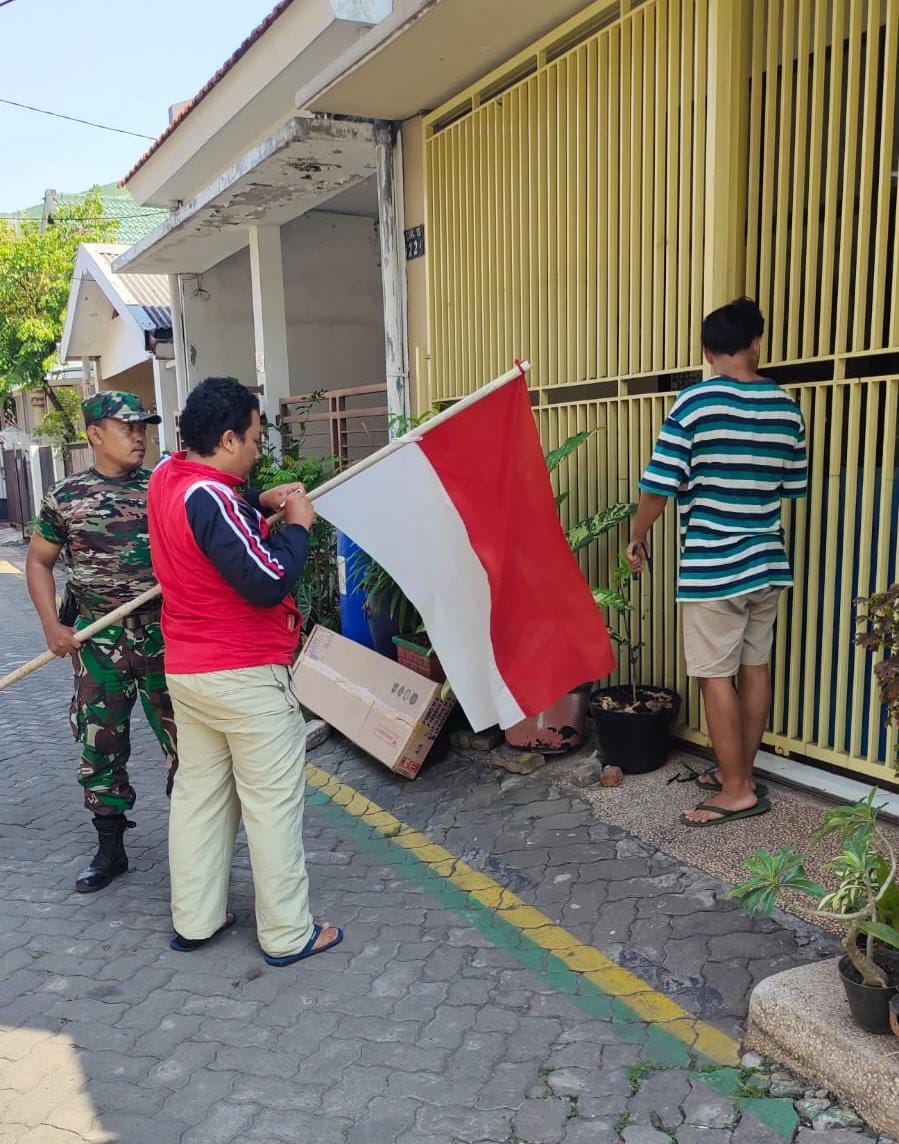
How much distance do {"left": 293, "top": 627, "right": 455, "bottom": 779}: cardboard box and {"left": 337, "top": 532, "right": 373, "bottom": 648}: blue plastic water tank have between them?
168 mm

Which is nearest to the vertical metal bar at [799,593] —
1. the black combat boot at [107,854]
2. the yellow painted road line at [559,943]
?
the yellow painted road line at [559,943]

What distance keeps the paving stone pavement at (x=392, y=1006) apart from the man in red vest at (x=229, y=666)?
0.25 metres

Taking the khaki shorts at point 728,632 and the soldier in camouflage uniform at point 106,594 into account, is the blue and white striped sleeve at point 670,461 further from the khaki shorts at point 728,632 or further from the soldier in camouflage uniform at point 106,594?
the soldier in camouflage uniform at point 106,594

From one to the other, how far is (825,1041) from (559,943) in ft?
3.38

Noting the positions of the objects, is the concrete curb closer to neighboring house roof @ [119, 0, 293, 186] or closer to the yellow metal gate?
the yellow metal gate

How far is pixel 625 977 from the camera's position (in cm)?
298

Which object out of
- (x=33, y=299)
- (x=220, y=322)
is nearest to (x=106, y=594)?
(x=220, y=322)

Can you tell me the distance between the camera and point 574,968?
3.06 m

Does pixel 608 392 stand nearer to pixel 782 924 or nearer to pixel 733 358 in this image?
pixel 733 358

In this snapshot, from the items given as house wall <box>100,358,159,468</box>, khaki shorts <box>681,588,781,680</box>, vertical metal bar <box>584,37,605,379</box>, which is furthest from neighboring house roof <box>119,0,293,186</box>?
house wall <box>100,358,159,468</box>

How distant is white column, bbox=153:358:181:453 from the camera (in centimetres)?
1313

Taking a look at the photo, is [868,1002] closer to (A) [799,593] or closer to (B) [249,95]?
(A) [799,593]

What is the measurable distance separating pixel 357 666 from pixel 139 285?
12.6m

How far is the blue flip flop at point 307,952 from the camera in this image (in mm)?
3219
